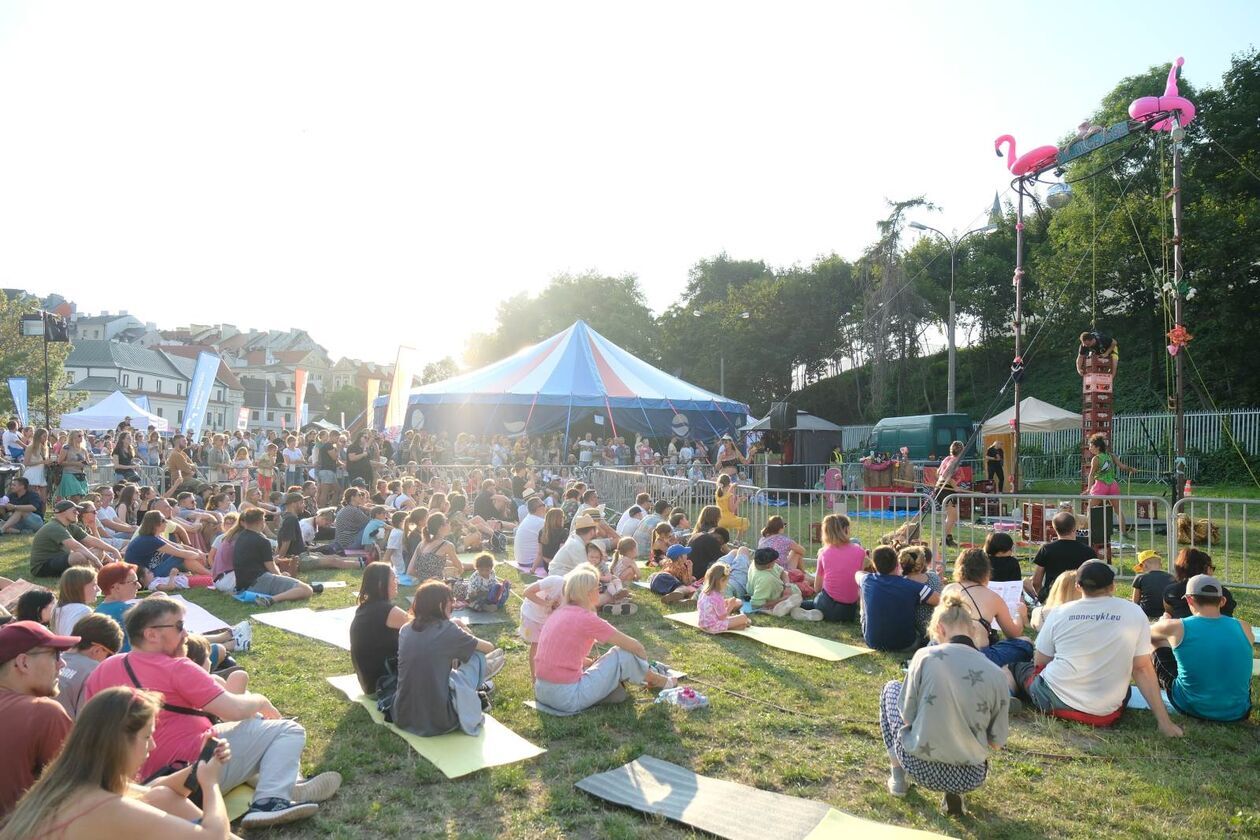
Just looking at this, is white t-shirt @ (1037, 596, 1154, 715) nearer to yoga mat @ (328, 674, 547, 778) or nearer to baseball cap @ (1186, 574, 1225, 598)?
baseball cap @ (1186, 574, 1225, 598)

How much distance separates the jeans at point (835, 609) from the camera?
799 cm

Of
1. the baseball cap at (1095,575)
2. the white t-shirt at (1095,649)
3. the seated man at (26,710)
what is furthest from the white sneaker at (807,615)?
the seated man at (26,710)

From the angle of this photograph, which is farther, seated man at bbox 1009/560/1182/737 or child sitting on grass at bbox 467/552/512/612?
child sitting on grass at bbox 467/552/512/612

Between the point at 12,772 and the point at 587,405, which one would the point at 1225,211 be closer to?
the point at 587,405

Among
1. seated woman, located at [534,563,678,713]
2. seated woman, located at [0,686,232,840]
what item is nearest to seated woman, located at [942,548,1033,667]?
seated woman, located at [534,563,678,713]

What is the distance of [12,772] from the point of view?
9.70 feet

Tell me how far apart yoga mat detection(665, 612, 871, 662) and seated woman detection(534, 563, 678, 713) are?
1.96 m

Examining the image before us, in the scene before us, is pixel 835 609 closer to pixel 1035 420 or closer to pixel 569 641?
pixel 569 641

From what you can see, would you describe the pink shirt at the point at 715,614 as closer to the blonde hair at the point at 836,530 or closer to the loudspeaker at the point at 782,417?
the blonde hair at the point at 836,530

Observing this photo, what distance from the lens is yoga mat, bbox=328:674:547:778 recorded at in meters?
4.54

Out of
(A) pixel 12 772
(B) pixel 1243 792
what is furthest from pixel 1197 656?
(A) pixel 12 772

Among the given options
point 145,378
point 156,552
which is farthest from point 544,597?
point 145,378

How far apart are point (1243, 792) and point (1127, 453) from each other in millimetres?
22629

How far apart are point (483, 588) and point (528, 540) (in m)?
2.45
